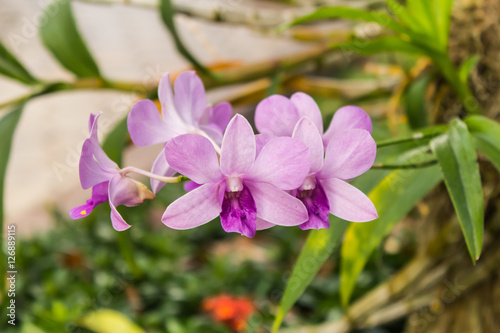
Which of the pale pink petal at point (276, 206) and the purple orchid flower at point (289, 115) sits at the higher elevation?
the purple orchid flower at point (289, 115)

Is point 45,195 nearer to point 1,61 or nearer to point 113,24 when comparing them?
point 113,24

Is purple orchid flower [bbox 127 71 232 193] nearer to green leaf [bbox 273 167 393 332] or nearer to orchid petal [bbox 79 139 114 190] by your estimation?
orchid petal [bbox 79 139 114 190]

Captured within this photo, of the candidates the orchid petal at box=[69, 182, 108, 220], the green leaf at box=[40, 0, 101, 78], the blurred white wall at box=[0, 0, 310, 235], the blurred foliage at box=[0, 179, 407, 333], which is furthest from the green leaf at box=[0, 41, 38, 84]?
the blurred white wall at box=[0, 0, 310, 235]

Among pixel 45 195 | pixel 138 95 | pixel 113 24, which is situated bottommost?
pixel 45 195

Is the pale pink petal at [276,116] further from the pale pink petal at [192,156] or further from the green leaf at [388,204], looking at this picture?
Answer: the green leaf at [388,204]

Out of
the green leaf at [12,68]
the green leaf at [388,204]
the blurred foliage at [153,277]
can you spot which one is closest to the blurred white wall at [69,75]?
the blurred foliage at [153,277]

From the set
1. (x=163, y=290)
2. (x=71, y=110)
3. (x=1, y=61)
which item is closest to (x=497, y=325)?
(x=163, y=290)
